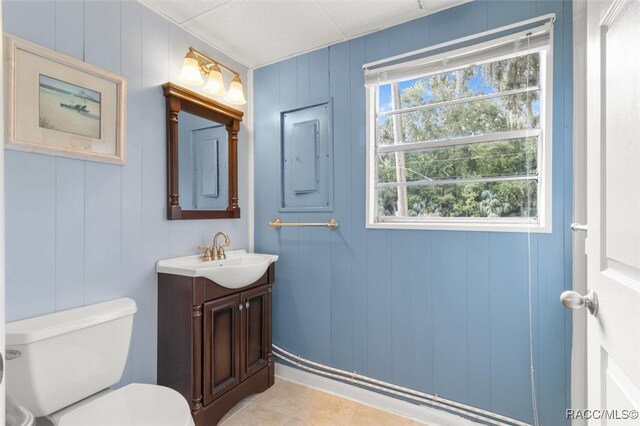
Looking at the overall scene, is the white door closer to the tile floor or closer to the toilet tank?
the tile floor

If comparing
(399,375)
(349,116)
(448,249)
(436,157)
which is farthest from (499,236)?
(349,116)

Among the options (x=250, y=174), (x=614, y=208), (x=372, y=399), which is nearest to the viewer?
(x=614, y=208)

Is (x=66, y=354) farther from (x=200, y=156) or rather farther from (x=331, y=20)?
(x=331, y=20)

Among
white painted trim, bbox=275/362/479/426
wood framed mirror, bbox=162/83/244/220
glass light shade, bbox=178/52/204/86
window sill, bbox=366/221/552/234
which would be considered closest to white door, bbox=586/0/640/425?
window sill, bbox=366/221/552/234

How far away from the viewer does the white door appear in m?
0.58

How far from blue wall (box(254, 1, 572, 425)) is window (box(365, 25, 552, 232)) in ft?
0.25

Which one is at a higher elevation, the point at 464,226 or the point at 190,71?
the point at 190,71

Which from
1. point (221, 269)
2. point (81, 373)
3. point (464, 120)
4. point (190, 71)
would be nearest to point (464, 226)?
point (464, 120)

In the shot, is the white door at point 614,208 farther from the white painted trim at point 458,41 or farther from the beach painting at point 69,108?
the beach painting at point 69,108

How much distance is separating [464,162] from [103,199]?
1.87 m

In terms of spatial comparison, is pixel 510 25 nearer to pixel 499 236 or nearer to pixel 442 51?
pixel 442 51

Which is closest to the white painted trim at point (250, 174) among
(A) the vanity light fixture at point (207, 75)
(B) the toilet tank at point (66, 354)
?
(A) the vanity light fixture at point (207, 75)

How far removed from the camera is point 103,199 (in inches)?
61.1

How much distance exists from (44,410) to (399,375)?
1653 mm
